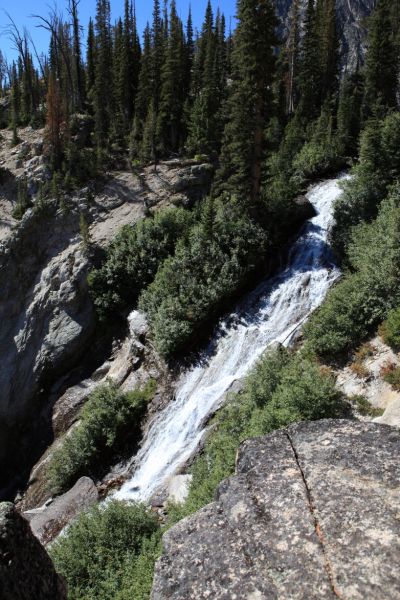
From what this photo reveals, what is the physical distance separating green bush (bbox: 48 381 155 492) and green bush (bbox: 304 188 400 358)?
718 cm

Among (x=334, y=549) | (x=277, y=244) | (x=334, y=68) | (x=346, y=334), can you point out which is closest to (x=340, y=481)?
(x=334, y=549)

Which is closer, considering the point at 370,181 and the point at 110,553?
the point at 110,553

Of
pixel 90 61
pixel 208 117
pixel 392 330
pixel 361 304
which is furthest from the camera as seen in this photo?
pixel 90 61

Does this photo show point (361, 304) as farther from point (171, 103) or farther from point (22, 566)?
point (171, 103)

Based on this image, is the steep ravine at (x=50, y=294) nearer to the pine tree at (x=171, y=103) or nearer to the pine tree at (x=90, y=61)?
the pine tree at (x=171, y=103)

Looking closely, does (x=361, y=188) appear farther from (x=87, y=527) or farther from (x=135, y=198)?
(x=87, y=527)

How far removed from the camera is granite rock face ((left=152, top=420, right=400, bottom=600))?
4.41 m

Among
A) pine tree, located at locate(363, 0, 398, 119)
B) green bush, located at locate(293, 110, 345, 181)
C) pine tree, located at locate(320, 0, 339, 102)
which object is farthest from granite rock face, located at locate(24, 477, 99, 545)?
pine tree, located at locate(320, 0, 339, 102)

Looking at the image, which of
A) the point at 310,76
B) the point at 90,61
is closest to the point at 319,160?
the point at 310,76

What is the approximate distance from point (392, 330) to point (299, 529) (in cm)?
774

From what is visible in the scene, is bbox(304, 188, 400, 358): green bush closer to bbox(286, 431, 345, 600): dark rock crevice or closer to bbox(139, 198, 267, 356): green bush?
bbox(139, 198, 267, 356): green bush

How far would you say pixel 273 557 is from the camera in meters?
4.74

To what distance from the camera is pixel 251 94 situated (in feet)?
69.2

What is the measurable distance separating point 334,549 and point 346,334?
881 cm
